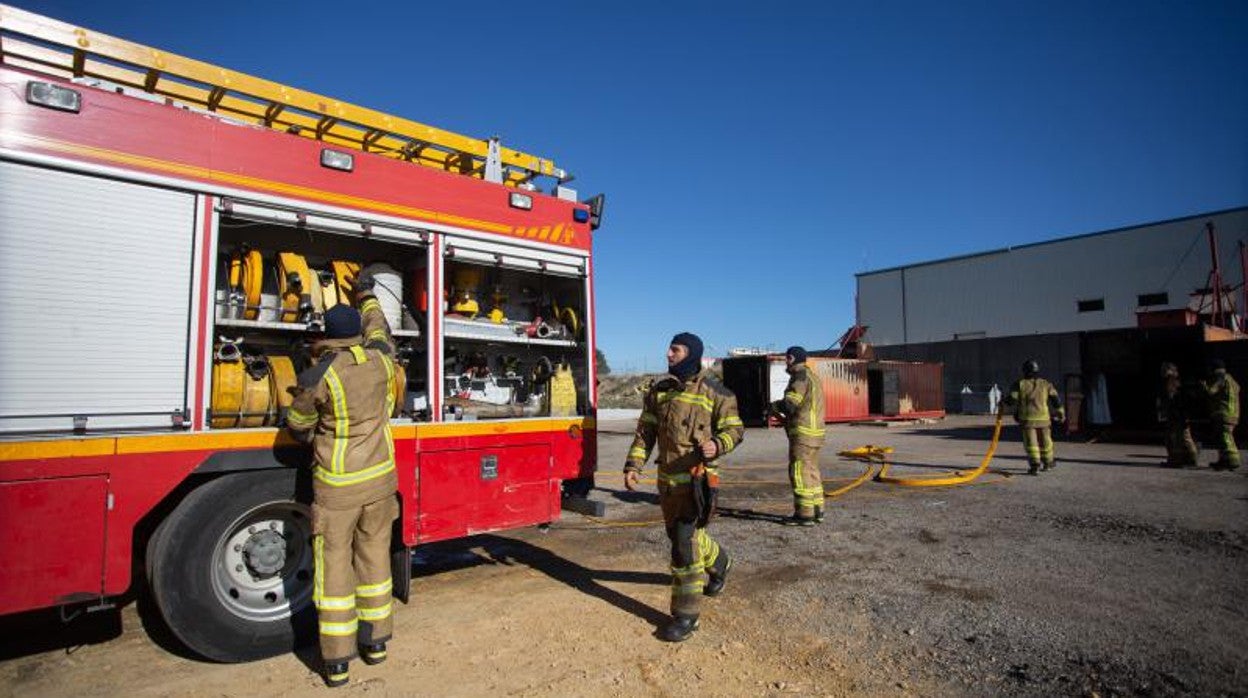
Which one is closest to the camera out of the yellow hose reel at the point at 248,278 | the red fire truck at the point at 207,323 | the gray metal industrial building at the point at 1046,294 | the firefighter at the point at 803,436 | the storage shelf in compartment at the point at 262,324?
the red fire truck at the point at 207,323

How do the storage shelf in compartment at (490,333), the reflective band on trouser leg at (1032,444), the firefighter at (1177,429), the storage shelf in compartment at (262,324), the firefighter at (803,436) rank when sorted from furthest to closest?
the firefighter at (1177,429), the reflective band on trouser leg at (1032,444), the firefighter at (803,436), the storage shelf in compartment at (490,333), the storage shelf in compartment at (262,324)

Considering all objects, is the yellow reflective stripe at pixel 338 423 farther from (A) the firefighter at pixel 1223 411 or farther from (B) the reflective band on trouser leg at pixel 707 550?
(A) the firefighter at pixel 1223 411

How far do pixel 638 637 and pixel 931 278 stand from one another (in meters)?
36.0

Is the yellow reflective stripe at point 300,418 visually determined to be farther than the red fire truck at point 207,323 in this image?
Yes

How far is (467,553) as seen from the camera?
562cm

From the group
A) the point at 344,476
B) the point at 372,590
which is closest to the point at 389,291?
the point at 344,476

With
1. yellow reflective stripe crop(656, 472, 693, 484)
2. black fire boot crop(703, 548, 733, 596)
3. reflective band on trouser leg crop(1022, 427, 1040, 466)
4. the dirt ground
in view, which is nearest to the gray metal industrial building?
reflective band on trouser leg crop(1022, 427, 1040, 466)

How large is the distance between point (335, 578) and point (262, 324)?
168 cm

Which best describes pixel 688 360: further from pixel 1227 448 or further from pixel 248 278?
pixel 1227 448

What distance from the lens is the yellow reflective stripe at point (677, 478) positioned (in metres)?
3.87

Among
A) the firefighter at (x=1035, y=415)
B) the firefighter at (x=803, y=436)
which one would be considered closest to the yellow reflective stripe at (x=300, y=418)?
the firefighter at (x=803, y=436)

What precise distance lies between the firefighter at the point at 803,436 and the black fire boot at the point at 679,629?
3064 mm

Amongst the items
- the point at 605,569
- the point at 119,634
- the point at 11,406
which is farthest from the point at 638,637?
the point at 11,406

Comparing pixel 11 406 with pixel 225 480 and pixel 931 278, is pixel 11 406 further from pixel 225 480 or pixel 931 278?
pixel 931 278
